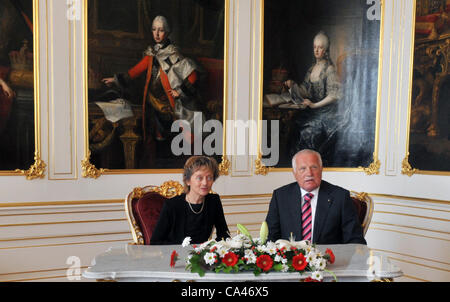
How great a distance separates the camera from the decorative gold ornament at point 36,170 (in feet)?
16.0

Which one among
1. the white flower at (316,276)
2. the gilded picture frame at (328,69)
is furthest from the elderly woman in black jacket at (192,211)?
the gilded picture frame at (328,69)

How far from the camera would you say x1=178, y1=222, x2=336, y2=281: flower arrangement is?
91.6 inches

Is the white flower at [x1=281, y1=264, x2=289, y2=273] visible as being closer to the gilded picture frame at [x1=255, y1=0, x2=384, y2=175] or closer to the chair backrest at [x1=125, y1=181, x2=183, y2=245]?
the chair backrest at [x1=125, y1=181, x2=183, y2=245]

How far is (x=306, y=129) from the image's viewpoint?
6531 millimetres

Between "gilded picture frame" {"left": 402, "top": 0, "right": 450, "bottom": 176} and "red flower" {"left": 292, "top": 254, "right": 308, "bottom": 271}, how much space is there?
4.14 m

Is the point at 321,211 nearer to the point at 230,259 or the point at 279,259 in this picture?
the point at 279,259

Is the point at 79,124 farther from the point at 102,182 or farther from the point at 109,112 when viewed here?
the point at 102,182

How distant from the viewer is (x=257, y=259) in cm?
234

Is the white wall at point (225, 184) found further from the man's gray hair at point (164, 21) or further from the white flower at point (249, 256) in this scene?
the white flower at point (249, 256)

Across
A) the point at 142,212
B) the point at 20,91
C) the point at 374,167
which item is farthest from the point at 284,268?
the point at 374,167

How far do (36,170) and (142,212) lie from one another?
184cm

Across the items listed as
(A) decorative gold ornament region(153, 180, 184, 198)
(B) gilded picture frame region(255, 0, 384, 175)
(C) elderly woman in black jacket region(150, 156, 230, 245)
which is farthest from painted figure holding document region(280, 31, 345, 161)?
(C) elderly woman in black jacket region(150, 156, 230, 245)

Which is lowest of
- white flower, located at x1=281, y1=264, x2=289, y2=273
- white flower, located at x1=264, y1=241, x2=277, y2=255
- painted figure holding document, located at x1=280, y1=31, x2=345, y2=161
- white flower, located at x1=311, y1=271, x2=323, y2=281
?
white flower, located at x1=311, y1=271, x2=323, y2=281
